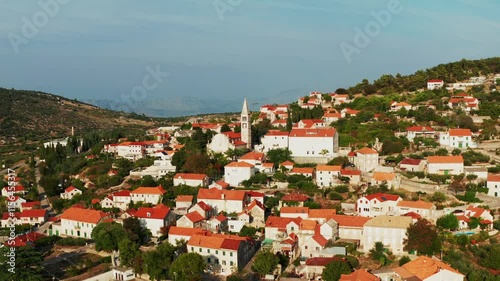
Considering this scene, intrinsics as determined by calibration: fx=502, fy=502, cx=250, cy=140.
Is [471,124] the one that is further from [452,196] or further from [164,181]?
[164,181]

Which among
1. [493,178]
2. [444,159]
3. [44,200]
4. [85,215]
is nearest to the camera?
[493,178]

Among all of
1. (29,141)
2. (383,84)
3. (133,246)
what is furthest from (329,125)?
(29,141)

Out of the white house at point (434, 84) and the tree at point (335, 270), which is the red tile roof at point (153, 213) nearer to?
the tree at point (335, 270)

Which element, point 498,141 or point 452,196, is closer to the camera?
point 452,196

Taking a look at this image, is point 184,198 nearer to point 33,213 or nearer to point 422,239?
point 33,213

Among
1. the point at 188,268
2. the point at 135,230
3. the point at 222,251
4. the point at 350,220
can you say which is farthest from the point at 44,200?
the point at 350,220

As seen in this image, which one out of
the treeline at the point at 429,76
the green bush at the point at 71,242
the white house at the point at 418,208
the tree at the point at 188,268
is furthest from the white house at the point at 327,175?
the treeline at the point at 429,76

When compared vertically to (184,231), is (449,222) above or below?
above
